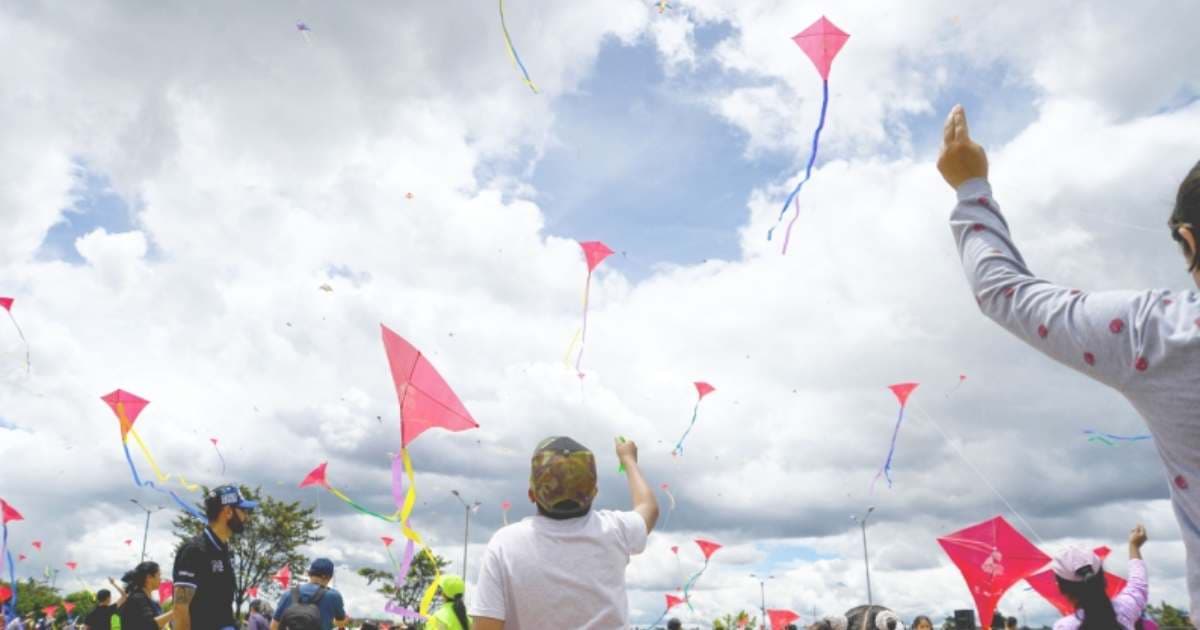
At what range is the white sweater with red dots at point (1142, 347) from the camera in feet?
4.08

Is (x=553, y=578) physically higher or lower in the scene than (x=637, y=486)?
lower

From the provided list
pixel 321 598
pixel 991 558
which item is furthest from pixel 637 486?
pixel 991 558

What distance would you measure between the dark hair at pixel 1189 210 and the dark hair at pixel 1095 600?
8.36 ft

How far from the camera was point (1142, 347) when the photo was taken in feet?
4.17

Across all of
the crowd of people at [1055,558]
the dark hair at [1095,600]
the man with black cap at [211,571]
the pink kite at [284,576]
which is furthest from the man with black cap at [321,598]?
the pink kite at [284,576]

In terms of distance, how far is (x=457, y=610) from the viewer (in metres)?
4.57

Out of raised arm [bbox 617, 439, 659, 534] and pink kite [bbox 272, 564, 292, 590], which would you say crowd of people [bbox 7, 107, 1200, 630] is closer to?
raised arm [bbox 617, 439, 659, 534]

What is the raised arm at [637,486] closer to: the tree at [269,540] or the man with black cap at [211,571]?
the man with black cap at [211,571]

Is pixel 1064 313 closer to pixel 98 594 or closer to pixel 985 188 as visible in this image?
pixel 985 188

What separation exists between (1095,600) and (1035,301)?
8.40 feet

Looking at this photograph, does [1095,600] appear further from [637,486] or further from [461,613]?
[461,613]

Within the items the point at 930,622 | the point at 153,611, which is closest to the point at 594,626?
the point at 153,611

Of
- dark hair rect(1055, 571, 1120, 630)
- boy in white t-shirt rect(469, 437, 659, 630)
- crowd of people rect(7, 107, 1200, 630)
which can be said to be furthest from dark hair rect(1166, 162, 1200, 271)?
dark hair rect(1055, 571, 1120, 630)

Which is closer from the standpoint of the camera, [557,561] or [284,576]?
[557,561]
